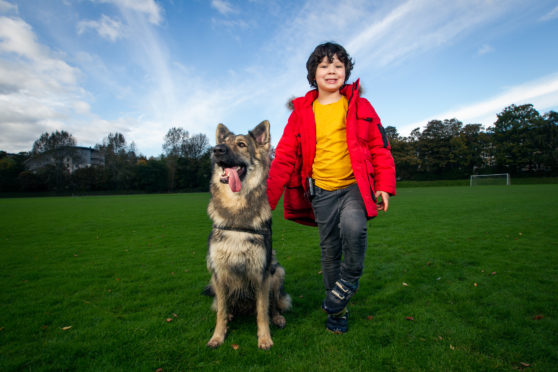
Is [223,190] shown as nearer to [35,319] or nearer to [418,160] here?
[35,319]

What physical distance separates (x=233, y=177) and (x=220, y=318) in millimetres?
1587

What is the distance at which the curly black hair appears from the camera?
315cm

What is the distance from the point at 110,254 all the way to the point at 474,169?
241 feet

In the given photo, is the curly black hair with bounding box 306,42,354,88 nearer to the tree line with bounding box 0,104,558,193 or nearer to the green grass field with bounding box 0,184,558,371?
the green grass field with bounding box 0,184,558,371

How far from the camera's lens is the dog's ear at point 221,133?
3.25 m

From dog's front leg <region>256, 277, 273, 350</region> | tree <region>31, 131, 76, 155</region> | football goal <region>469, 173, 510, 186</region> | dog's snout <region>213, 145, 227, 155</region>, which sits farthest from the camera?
tree <region>31, 131, 76, 155</region>

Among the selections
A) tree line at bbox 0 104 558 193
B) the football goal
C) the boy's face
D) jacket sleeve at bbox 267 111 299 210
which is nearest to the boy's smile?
the boy's face

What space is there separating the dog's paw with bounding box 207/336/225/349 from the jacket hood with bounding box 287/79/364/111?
2.84m

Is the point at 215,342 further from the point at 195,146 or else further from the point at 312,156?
the point at 195,146

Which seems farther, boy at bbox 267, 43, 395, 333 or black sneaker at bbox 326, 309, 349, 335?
black sneaker at bbox 326, 309, 349, 335

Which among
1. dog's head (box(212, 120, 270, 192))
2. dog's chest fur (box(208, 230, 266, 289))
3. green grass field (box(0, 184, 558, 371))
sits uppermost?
dog's head (box(212, 120, 270, 192))

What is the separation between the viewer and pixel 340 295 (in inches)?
116

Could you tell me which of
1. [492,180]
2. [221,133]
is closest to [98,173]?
[221,133]

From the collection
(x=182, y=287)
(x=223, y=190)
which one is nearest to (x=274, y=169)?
(x=223, y=190)
